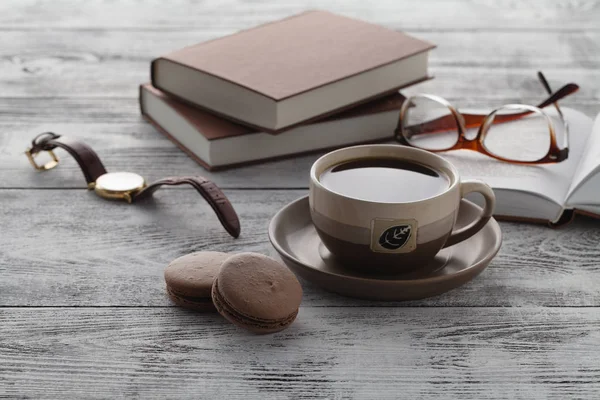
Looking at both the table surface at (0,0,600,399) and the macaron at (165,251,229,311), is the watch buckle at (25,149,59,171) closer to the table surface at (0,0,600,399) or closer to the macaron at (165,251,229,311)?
the table surface at (0,0,600,399)

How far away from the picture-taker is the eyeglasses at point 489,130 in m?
1.12

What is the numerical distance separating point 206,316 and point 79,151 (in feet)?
1.35

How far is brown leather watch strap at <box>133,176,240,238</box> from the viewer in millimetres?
968

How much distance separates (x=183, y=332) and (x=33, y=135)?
596 mm

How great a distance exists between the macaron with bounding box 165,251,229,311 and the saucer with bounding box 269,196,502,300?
0.08m

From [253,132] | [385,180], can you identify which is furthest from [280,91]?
[385,180]

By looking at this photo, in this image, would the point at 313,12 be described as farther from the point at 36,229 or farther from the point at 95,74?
the point at 36,229

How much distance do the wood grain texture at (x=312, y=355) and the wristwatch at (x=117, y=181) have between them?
0.19 meters

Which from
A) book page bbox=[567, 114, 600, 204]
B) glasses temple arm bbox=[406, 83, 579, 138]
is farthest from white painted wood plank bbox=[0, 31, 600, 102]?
book page bbox=[567, 114, 600, 204]

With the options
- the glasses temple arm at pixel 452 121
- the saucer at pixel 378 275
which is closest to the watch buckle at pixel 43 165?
the saucer at pixel 378 275

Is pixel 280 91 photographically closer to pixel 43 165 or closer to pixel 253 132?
pixel 253 132

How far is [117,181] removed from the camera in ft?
3.55

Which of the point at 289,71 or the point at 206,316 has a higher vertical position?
the point at 289,71

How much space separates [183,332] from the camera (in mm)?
780
